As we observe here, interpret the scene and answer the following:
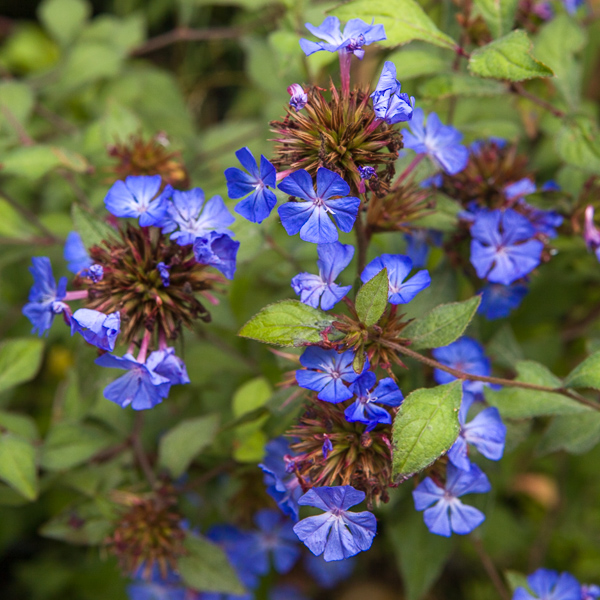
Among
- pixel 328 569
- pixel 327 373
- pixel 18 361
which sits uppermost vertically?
pixel 327 373

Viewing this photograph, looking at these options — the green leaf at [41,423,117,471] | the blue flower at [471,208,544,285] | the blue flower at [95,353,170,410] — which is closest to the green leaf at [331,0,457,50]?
the blue flower at [471,208,544,285]

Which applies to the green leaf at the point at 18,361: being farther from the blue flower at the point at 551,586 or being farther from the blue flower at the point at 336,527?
the blue flower at the point at 551,586

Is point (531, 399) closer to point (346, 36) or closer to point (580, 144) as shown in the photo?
point (580, 144)

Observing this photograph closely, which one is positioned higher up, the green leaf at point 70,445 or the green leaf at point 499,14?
the green leaf at point 499,14

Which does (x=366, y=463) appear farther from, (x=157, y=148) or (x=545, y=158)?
(x=545, y=158)

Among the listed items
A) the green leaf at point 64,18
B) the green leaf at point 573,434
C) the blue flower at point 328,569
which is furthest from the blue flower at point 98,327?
the green leaf at point 64,18

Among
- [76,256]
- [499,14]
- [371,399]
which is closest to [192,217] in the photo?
[76,256]

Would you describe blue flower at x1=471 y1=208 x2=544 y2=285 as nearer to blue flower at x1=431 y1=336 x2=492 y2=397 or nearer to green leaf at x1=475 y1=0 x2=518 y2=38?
blue flower at x1=431 y1=336 x2=492 y2=397
